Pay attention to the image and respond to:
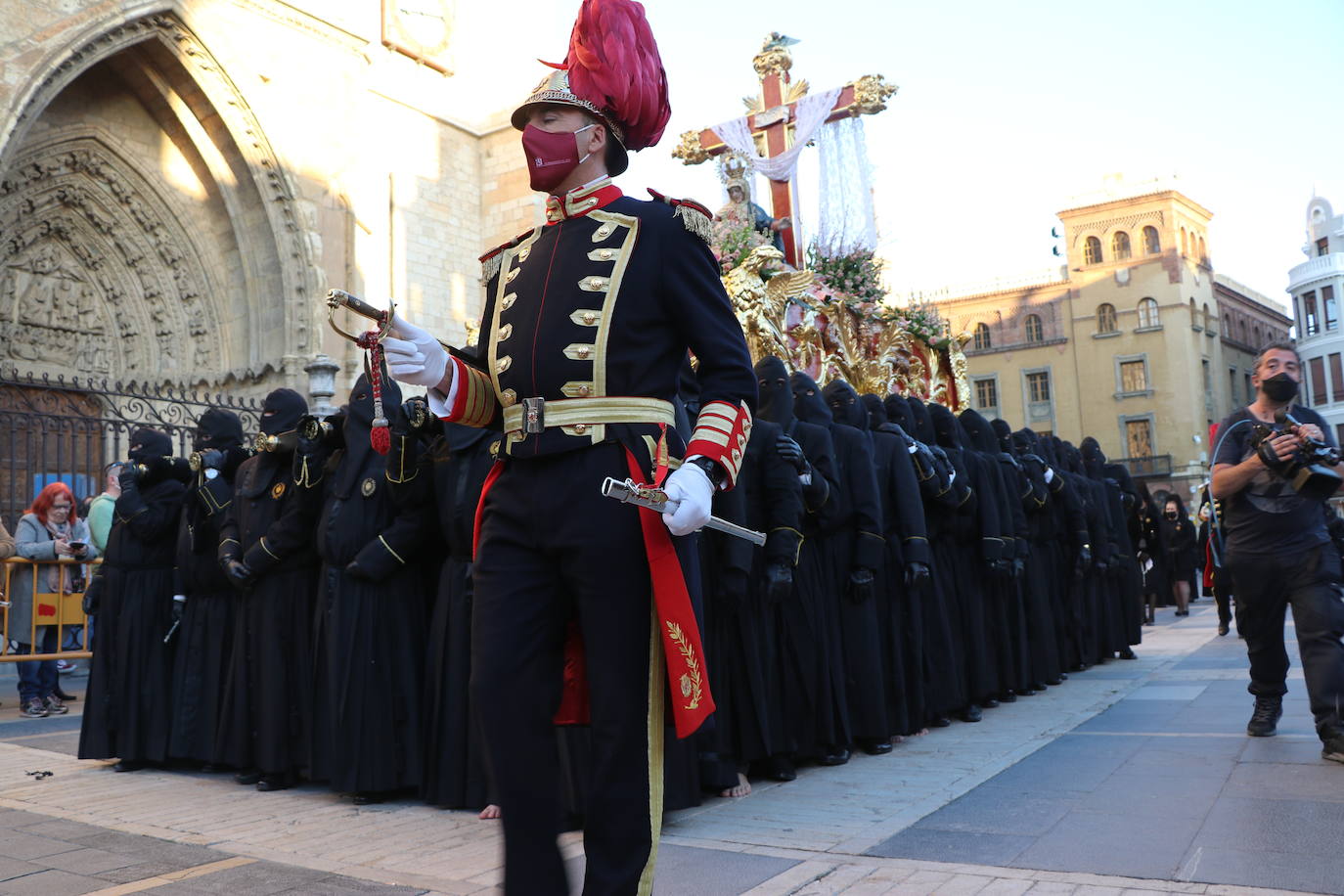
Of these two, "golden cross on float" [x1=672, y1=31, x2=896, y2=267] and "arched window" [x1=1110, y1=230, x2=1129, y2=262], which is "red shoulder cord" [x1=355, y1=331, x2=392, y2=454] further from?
"arched window" [x1=1110, y1=230, x2=1129, y2=262]

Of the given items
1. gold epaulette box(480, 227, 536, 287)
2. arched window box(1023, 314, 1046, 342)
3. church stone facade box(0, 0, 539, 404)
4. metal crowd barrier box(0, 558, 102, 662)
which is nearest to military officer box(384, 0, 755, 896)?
gold epaulette box(480, 227, 536, 287)

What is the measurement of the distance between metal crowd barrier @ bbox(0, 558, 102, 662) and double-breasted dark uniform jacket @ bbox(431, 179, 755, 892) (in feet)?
24.9

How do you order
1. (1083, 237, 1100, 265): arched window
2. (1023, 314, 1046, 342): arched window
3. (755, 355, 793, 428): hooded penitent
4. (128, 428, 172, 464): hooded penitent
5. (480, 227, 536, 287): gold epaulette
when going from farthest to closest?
1. (1023, 314, 1046, 342): arched window
2. (1083, 237, 1100, 265): arched window
3. (128, 428, 172, 464): hooded penitent
4. (755, 355, 793, 428): hooded penitent
5. (480, 227, 536, 287): gold epaulette

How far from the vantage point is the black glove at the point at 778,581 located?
5.62 meters

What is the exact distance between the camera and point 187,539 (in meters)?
6.83

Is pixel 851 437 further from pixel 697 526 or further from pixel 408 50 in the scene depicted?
pixel 408 50

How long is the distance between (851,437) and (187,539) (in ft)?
13.3

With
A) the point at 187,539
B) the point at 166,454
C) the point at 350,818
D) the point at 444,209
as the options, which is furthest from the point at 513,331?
the point at 444,209

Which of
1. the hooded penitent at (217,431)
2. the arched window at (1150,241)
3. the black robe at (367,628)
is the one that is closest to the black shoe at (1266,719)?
the black robe at (367,628)

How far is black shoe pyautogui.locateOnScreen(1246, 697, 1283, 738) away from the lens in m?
6.29

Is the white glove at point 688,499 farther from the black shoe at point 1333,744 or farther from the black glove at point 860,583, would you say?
the black shoe at point 1333,744

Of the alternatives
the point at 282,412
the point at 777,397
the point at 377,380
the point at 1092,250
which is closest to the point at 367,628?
the point at 282,412

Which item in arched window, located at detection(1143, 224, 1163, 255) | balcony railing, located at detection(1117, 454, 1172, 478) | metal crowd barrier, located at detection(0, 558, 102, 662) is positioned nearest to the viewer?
metal crowd barrier, located at detection(0, 558, 102, 662)

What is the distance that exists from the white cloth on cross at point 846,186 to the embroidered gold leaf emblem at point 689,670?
11604 mm
